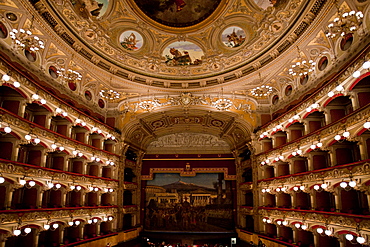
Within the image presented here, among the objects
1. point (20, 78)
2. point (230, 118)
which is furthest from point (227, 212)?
point (20, 78)

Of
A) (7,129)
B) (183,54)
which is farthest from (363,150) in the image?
(7,129)

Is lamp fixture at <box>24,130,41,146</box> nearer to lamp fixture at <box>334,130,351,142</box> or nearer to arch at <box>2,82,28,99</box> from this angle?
arch at <box>2,82,28,99</box>

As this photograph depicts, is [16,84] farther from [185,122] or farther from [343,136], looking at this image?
[185,122]

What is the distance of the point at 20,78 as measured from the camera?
42.4ft

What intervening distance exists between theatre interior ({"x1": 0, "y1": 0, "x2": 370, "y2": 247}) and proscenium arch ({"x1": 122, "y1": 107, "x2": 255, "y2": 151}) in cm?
17

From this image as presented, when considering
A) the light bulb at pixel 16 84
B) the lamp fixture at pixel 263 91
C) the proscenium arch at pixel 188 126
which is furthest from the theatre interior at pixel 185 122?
the lamp fixture at pixel 263 91

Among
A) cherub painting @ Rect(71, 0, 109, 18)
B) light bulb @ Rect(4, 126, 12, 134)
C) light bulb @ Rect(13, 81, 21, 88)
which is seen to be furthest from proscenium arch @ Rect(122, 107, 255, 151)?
light bulb @ Rect(4, 126, 12, 134)

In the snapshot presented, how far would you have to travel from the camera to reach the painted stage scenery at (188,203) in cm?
2808

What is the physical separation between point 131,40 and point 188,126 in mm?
11754

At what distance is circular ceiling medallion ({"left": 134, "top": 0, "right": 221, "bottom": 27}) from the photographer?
1775cm

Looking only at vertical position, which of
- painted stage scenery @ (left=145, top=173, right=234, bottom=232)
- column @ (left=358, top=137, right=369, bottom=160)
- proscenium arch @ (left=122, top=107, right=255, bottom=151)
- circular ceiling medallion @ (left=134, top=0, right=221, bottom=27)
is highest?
circular ceiling medallion @ (left=134, top=0, right=221, bottom=27)

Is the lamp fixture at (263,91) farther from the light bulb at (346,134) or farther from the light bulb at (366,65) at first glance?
the light bulb at (366,65)

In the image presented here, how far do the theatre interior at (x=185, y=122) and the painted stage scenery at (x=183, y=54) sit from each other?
12 centimetres

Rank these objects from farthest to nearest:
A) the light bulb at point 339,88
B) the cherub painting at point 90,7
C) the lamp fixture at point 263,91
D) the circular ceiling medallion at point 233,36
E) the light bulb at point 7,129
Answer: the lamp fixture at point 263,91 → the circular ceiling medallion at point 233,36 → the cherub painting at point 90,7 → the light bulb at point 339,88 → the light bulb at point 7,129
